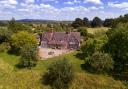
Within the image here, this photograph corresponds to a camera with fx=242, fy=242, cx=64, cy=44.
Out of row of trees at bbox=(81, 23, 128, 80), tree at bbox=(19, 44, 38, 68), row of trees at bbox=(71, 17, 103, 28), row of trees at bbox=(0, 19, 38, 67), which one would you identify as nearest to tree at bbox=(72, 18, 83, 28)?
row of trees at bbox=(71, 17, 103, 28)

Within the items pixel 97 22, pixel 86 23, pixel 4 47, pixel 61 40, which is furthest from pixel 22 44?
pixel 97 22

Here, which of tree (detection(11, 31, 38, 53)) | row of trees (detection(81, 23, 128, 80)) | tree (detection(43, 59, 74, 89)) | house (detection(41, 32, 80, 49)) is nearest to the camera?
tree (detection(43, 59, 74, 89))

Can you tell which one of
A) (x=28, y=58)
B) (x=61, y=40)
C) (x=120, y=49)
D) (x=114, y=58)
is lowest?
(x=28, y=58)

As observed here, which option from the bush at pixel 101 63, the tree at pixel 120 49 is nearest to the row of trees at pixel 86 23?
the tree at pixel 120 49

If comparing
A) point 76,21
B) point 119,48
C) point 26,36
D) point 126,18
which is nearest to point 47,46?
point 26,36

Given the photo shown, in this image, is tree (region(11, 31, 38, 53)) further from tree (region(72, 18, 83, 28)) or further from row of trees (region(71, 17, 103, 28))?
row of trees (region(71, 17, 103, 28))

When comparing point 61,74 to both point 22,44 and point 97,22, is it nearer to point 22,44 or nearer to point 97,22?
point 22,44
